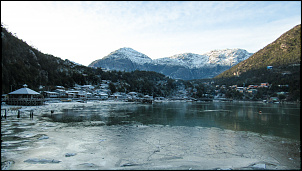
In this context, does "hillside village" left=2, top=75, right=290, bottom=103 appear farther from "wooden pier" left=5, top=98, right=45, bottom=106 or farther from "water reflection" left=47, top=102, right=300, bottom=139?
"water reflection" left=47, top=102, right=300, bottom=139

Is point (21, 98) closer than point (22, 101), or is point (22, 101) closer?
point (22, 101)

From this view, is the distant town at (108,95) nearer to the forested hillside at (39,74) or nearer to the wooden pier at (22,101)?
the wooden pier at (22,101)

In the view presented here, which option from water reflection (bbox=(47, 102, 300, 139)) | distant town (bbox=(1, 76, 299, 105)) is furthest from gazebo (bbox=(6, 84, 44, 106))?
water reflection (bbox=(47, 102, 300, 139))

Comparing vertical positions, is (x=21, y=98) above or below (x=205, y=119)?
above

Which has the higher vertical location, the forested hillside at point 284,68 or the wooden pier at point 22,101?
the forested hillside at point 284,68

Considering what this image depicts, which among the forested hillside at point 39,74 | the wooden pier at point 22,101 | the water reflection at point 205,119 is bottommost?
the water reflection at point 205,119

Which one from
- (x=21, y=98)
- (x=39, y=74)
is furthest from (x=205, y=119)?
(x=39, y=74)

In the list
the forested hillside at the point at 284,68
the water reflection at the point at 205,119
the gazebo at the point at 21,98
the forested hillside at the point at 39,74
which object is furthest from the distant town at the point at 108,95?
the water reflection at the point at 205,119

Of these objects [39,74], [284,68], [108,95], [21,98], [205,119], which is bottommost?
[205,119]

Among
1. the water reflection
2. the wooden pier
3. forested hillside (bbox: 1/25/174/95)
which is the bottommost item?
the water reflection

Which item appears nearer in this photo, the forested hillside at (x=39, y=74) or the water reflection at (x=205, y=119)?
the water reflection at (x=205, y=119)

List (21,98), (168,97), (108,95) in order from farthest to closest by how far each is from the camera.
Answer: (168,97) < (108,95) < (21,98)

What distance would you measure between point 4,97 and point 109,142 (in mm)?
49074

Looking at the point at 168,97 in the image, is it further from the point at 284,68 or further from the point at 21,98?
the point at 21,98
